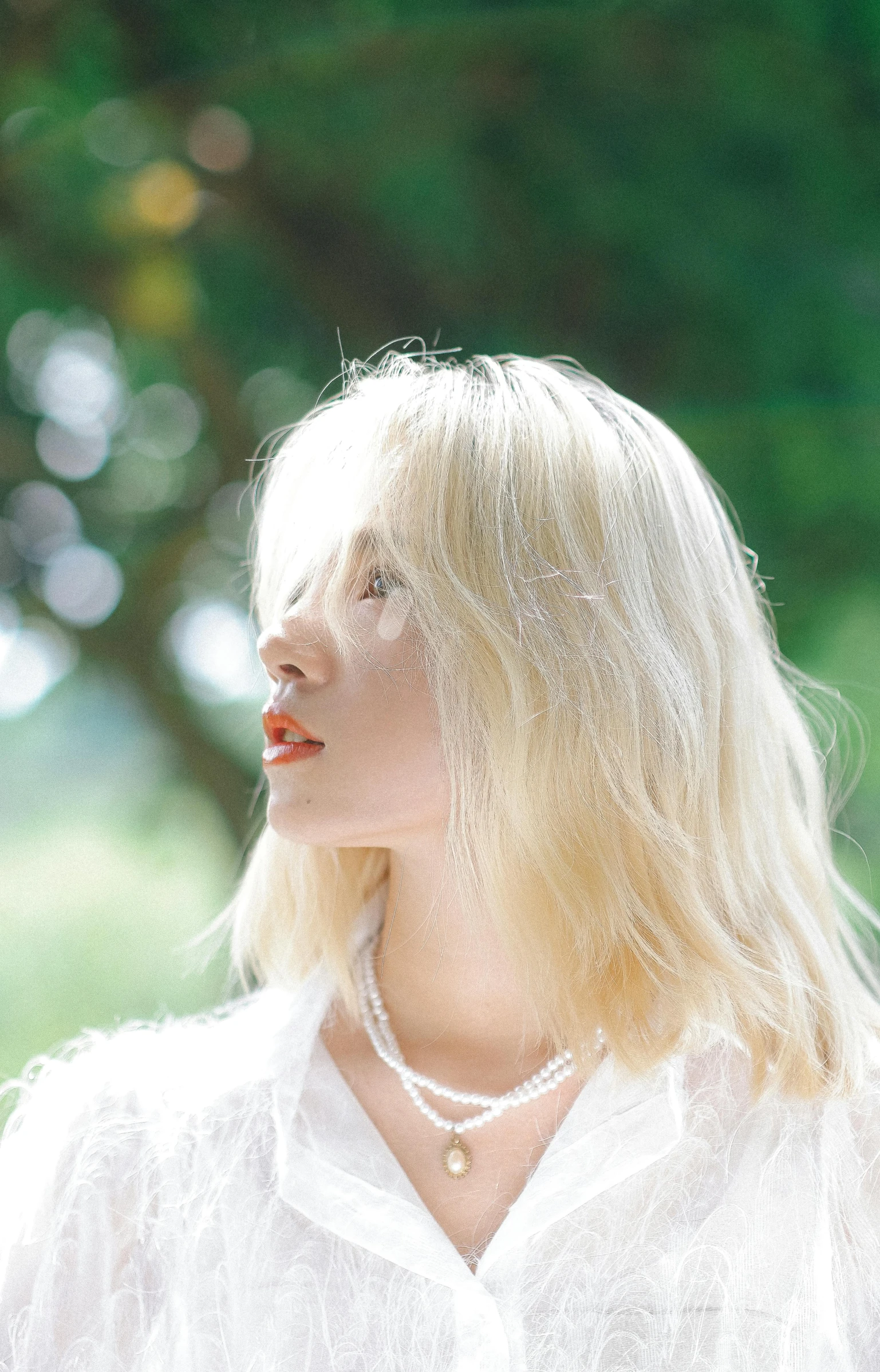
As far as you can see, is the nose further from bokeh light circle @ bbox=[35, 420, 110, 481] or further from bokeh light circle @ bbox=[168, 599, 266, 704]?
bokeh light circle @ bbox=[35, 420, 110, 481]

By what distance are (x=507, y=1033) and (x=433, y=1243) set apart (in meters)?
0.18

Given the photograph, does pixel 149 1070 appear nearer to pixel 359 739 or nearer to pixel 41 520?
pixel 359 739

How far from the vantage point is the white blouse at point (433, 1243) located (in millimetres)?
780

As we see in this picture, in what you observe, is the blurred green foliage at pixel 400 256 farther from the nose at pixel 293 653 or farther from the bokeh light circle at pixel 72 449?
the nose at pixel 293 653

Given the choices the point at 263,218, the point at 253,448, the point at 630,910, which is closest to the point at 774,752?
the point at 630,910

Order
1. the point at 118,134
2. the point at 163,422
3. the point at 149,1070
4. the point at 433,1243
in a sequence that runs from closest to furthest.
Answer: the point at 433,1243 → the point at 149,1070 → the point at 118,134 → the point at 163,422

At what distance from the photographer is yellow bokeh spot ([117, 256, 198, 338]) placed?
1.40m

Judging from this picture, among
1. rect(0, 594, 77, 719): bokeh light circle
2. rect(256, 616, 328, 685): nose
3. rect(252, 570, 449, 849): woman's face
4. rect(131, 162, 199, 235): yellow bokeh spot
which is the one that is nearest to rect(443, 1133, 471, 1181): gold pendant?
rect(252, 570, 449, 849): woman's face

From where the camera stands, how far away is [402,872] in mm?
943

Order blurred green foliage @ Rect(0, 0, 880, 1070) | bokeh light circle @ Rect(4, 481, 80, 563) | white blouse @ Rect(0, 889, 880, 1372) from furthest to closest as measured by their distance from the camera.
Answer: bokeh light circle @ Rect(4, 481, 80, 563) < blurred green foliage @ Rect(0, 0, 880, 1070) < white blouse @ Rect(0, 889, 880, 1372)

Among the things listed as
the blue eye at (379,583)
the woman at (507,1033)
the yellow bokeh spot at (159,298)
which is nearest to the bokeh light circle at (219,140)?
the yellow bokeh spot at (159,298)

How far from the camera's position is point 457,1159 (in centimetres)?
86

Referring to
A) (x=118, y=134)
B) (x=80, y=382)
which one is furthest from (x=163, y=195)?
(x=80, y=382)

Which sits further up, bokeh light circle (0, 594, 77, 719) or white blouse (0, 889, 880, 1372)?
bokeh light circle (0, 594, 77, 719)
